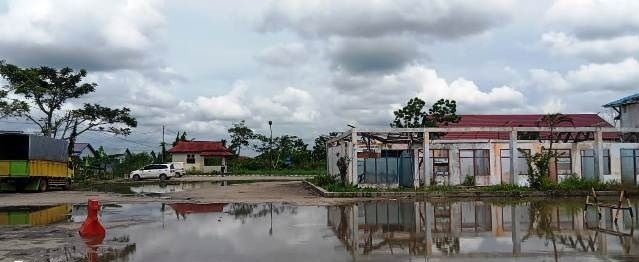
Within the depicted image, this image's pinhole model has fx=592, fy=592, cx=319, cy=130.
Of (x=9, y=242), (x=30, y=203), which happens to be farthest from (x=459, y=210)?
(x=30, y=203)

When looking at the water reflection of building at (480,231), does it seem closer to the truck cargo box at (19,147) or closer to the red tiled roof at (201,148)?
the truck cargo box at (19,147)

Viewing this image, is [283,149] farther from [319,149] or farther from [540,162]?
[540,162]

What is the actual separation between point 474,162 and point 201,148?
48.2 metres

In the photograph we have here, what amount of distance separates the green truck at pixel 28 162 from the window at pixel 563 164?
27.3m

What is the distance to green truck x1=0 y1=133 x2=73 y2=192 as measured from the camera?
102ft

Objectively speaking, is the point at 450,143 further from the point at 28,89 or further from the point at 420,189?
the point at 28,89

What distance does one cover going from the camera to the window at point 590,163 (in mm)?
29719

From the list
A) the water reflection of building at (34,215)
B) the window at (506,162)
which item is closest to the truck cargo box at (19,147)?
the water reflection of building at (34,215)

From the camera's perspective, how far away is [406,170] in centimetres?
3042

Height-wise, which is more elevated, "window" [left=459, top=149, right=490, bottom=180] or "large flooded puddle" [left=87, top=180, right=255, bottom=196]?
"window" [left=459, top=149, right=490, bottom=180]

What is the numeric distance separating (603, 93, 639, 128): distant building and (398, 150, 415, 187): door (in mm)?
16367

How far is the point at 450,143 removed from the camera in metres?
31.8

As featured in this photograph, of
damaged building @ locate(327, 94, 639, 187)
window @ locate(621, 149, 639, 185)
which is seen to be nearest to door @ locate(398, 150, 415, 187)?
damaged building @ locate(327, 94, 639, 187)

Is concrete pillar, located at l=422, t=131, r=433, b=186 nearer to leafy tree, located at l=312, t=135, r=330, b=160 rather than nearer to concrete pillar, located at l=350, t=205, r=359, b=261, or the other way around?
concrete pillar, located at l=350, t=205, r=359, b=261
